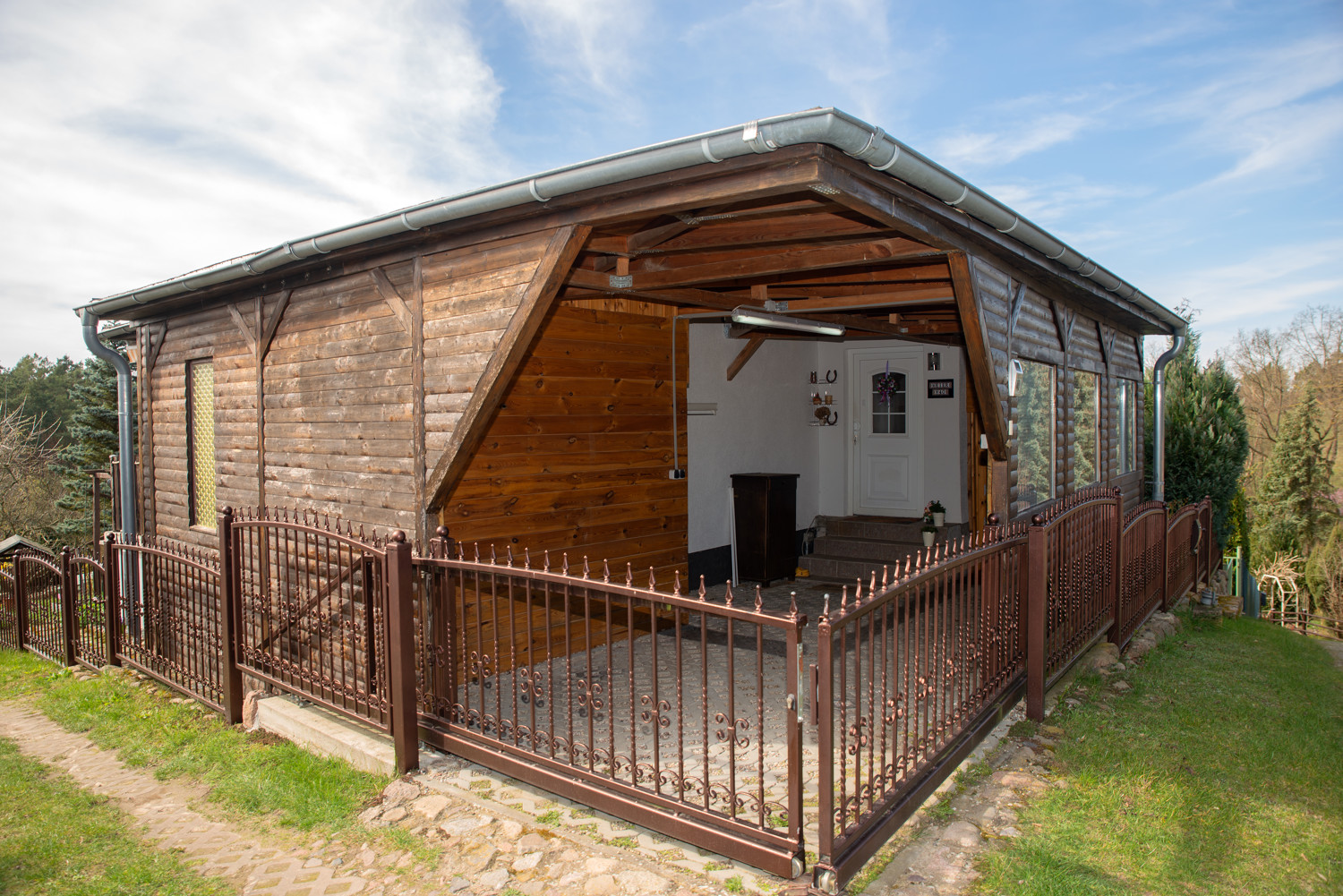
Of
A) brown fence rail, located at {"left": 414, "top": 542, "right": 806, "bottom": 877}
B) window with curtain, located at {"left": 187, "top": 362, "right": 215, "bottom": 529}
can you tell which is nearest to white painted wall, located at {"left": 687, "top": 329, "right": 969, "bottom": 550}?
brown fence rail, located at {"left": 414, "top": 542, "right": 806, "bottom": 877}

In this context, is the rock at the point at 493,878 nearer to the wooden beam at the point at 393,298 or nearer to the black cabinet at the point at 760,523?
the wooden beam at the point at 393,298

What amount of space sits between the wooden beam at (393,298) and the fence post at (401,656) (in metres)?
1.77

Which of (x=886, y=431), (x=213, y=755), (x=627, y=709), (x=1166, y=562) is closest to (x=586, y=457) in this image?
(x=627, y=709)

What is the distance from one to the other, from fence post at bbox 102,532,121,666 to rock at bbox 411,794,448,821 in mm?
4581

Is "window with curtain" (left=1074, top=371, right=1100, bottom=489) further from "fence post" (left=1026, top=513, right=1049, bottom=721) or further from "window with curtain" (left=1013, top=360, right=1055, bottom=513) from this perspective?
"fence post" (left=1026, top=513, right=1049, bottom=721)

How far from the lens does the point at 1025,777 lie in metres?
3.89

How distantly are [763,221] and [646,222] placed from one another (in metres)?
0.77

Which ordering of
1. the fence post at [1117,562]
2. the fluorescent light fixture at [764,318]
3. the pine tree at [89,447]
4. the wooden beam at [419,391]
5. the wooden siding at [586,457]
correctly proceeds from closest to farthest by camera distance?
the wooden beam at [419,391]
the wooden siding at [586,457]
the fence post at [1117,562]
the fluorescent light fixture at [764,318]
the pine tree at [89,447]

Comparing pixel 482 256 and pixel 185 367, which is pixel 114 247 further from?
pixel 482 256

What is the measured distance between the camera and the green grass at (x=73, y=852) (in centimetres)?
329

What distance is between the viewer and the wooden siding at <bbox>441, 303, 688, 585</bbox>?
5.83m

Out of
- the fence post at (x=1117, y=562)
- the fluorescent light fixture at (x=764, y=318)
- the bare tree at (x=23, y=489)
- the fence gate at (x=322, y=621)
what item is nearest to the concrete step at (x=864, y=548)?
the fence post at (x=1117, y=562)

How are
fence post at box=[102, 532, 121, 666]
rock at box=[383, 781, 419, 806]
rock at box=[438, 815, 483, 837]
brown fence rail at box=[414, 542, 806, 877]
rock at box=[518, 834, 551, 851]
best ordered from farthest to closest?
fence post at box=[102, 532, 121, 666]
rock at box=[383, 781, 419, 806]
rock at box=[438, 815, 483, 837]
rock at box=[518, 834, 551, 851]
brown fence rail at box=[414, 542, 806, 877]

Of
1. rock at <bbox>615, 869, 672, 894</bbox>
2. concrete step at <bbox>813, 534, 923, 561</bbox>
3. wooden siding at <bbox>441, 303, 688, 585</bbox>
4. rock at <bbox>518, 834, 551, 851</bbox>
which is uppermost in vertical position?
wooden siding at <bbox>441, 303, 688, 585</bbox>
